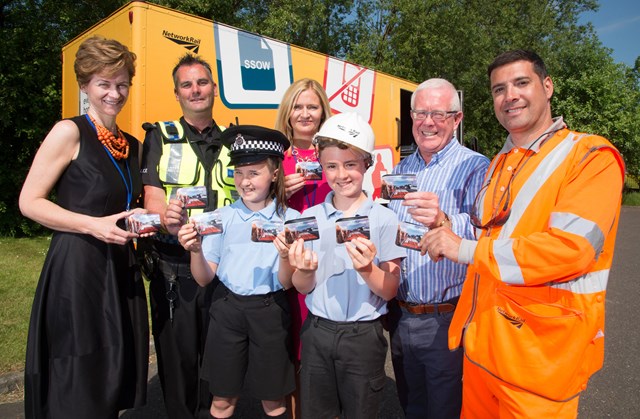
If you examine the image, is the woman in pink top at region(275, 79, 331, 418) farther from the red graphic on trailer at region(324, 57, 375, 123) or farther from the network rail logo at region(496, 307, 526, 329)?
the red graphic on trailer at region(324, 57, 375, 123)

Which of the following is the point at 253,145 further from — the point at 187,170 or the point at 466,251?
the point at 466,251

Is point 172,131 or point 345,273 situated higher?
point 172,131

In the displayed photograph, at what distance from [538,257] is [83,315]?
2.28m

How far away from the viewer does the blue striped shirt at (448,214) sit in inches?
99.9

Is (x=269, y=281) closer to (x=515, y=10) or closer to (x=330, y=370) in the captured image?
(x=330, y=370)

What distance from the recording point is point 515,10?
24.9 meters

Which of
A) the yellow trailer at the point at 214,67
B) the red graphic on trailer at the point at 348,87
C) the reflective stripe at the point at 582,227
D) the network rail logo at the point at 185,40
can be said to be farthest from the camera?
the red graphic on trailer at the point at 348,87

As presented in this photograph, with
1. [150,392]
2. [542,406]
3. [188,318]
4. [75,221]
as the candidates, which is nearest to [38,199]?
[75,221]

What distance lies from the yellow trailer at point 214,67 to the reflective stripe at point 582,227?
4.33m

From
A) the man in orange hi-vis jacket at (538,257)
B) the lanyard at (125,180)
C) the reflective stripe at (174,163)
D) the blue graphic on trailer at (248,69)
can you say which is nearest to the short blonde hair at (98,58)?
the lanyard at (125,180)

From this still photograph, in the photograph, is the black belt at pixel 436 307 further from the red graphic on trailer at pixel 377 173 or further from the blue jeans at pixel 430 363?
the red graphic on trailer at pixel 377 173

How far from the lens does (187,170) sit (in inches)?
115

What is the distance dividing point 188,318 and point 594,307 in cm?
232

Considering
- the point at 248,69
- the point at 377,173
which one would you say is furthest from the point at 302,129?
the point at 377,173
